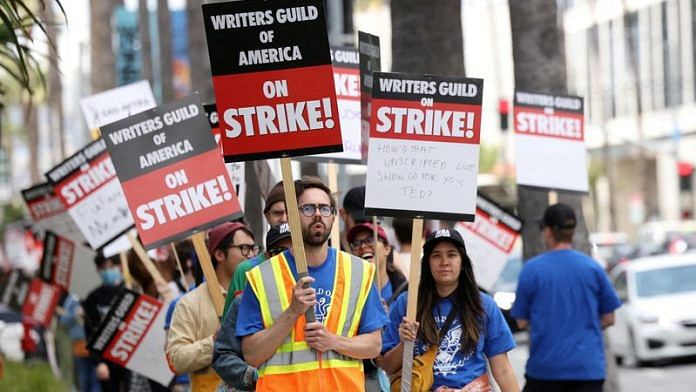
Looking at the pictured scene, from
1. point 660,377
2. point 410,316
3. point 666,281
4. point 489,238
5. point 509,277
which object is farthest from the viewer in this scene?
point 509,277

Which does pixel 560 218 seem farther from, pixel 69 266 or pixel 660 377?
pixel 660 377

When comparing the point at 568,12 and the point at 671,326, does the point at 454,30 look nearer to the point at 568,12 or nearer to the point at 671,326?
the point at 671,326

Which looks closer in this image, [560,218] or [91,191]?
[560,218]

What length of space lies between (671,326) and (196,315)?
14545mm

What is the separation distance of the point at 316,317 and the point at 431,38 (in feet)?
23.0

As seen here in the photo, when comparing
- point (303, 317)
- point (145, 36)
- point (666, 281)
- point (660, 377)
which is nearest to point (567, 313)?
point (303, 317)

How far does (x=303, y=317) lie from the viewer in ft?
21.3

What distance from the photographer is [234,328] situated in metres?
6.93

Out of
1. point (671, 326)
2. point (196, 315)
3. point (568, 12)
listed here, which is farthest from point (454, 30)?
point (568, 12)

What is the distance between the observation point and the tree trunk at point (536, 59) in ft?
43.8

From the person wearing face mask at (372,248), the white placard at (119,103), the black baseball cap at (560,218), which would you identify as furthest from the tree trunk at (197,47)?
the person wearing face mask at (372,248)

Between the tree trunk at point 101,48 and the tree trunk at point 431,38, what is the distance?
65.1 ft

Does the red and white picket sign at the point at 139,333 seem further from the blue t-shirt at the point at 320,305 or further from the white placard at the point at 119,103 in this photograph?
the blue t-shirt at the point at 320,305

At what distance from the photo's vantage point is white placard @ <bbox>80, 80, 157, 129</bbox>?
12219 millimetres
